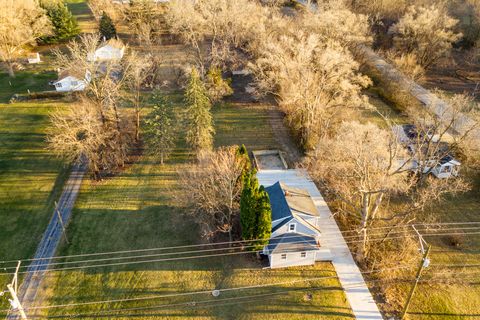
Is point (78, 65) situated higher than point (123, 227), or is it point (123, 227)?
point (78, 65)

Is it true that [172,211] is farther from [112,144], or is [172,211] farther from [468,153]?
[468,153]

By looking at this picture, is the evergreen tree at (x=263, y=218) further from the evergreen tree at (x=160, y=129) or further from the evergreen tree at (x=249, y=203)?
the evergreen tree at (x=160, y=129)

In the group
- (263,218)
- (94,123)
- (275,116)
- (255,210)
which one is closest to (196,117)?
(94,123)

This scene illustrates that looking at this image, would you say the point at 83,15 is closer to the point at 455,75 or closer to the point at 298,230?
the point at 455,75

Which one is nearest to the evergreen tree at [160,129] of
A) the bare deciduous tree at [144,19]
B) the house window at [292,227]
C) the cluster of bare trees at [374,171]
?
the cluster of bare trees at [374,171]

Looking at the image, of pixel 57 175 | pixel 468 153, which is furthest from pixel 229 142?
pixel 468 153

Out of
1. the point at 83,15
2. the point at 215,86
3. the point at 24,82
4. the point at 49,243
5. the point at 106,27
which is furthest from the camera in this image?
the point at 83,15

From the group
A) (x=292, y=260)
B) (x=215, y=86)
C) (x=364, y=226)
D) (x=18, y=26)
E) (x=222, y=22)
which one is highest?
(x=222, y=22)
